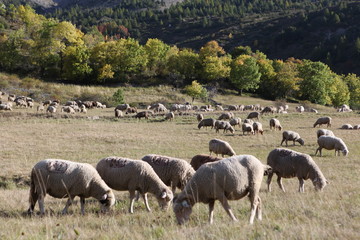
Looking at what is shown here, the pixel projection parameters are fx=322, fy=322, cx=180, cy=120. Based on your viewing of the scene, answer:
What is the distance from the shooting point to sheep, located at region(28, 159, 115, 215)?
891 centimetres

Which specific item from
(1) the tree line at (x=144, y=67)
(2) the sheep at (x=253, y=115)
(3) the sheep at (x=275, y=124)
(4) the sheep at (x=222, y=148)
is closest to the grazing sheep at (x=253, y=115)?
(2) the sheep at (x=253, y=115)

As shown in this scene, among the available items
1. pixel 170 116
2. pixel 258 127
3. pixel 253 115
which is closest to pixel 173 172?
pixel 258 127

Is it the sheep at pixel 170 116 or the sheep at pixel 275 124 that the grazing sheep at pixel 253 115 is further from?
the sheep at pixel 170 116

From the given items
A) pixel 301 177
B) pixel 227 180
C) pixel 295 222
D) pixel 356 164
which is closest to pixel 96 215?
pixel 227 180

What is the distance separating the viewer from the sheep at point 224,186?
7.47 meters

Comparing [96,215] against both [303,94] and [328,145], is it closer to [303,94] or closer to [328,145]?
[328,145]

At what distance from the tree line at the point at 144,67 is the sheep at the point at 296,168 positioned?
6488cm

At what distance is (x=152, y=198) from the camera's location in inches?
452

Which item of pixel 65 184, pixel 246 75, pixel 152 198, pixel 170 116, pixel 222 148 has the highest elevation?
pixel 246 75

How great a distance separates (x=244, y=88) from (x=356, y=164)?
62895mm

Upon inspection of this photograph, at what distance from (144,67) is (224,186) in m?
77.1

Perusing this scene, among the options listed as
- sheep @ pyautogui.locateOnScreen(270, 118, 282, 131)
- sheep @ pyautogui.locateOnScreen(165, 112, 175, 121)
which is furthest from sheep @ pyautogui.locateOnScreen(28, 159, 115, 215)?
sheep @ pyautogui.locateOnScreen(165, 112, 175, 121)

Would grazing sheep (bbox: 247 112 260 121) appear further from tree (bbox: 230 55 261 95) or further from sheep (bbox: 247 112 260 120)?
tree (bbox: 230 55 261 95)

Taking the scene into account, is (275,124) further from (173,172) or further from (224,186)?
(224,186)
